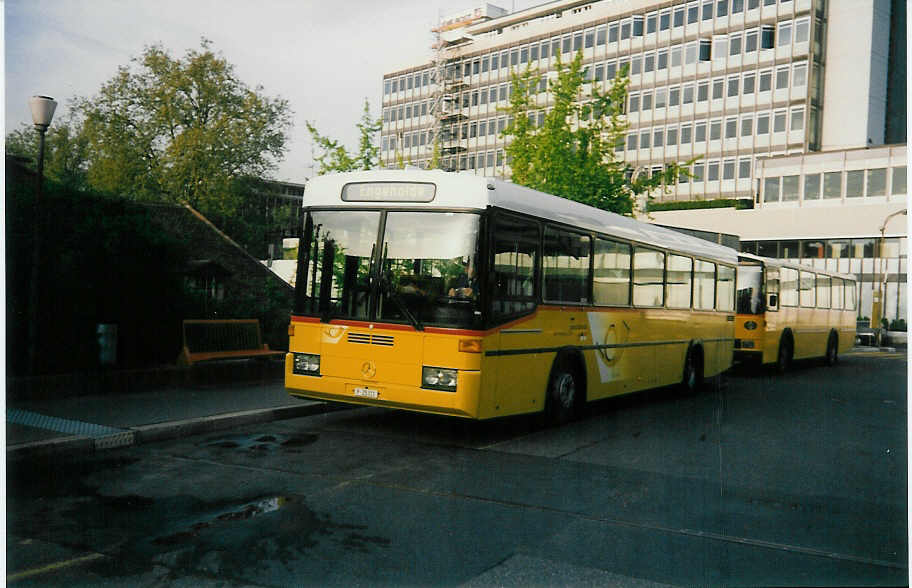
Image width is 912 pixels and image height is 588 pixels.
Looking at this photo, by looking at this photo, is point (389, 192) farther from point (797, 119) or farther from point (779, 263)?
point (797, 119)

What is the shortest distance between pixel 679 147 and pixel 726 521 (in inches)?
2647

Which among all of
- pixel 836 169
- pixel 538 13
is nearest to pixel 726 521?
pixel 538 13

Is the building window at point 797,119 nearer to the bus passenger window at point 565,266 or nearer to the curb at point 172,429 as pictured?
the bus passenger window at point 565,266

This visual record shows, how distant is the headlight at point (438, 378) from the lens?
8.88m

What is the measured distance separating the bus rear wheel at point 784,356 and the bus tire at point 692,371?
688 centimetres

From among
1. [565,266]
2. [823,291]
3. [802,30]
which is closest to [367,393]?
[565,266]

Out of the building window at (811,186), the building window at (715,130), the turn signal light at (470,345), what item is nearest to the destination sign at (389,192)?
the turn signal light at (470,345)

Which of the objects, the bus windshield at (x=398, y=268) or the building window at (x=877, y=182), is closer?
the bus windshield at (x=398, y=268)

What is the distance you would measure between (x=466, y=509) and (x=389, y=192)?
4061mm

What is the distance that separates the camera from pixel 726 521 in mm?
6273

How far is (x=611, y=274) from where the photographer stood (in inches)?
473

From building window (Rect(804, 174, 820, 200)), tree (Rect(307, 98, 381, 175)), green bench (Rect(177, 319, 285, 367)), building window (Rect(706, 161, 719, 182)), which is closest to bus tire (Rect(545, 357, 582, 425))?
green bench (Rect(177, 319, 285, 367))

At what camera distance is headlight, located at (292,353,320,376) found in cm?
961

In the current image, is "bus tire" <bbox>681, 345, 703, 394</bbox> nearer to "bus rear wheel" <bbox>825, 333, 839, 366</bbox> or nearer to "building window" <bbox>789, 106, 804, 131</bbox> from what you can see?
"bus rear wheel" <bbox>825, 333, 839, 366</bbox>
